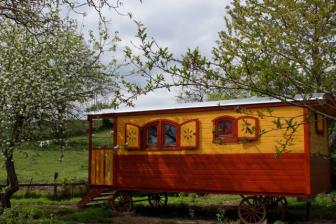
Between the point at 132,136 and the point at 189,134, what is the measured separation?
218 centimetres

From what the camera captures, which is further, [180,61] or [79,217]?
Answer: [79,217]

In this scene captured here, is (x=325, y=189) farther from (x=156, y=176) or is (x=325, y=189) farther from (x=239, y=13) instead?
(x=239, y=13)

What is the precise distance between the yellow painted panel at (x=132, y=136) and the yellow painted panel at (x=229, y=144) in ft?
0.58

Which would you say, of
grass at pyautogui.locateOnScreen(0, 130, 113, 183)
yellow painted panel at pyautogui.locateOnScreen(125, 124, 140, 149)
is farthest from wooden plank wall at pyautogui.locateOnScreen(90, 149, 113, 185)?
grass at pyautogui.locateOnScreen(0, 130, 113, 183)

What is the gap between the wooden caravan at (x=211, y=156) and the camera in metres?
11.8

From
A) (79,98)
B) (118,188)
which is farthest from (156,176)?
(79,98)

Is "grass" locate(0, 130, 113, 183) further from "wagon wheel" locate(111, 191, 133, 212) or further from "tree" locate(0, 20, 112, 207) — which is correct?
"wagon wheel" locate(111, 191, 133, 212)

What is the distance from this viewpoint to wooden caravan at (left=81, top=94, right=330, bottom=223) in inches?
463

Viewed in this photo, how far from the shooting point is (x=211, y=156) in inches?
512

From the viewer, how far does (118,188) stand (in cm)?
1487

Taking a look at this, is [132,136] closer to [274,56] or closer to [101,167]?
[101,167]

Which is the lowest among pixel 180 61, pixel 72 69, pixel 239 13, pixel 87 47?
pixel 180 61

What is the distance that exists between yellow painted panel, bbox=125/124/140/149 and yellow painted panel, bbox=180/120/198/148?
1.65m

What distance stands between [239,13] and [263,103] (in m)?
6.40
